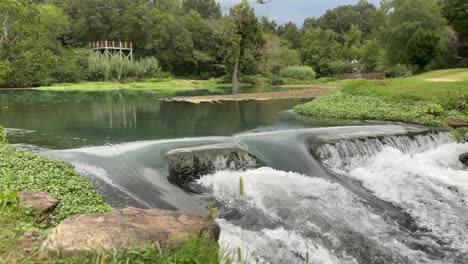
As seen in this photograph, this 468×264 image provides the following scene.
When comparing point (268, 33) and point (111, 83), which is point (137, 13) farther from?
point (268, 33)

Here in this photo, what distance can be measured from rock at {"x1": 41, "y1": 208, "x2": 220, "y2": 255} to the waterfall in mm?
6259

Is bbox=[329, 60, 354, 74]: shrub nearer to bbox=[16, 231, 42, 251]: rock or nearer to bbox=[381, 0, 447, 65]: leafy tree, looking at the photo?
bbox=[381, 0, 447, 65]: leafy tree

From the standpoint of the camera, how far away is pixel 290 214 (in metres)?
6.70

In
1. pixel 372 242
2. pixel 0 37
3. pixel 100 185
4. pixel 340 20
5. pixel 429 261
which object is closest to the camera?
pixel 429 261

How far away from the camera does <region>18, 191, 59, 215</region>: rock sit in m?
5.20

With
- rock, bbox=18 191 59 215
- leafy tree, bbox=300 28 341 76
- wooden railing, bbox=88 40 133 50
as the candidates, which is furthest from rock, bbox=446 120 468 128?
leafy tree, bbox=300 28 341 76

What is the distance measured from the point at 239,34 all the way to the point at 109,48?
552 inches

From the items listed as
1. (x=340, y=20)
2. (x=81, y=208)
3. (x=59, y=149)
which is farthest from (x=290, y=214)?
(x=340, y=20)

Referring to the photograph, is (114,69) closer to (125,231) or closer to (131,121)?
(131,121)

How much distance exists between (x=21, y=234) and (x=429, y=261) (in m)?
5.07

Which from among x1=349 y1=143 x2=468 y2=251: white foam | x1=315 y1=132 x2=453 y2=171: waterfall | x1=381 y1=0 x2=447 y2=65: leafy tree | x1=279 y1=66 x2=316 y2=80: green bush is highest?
x1=381 y1=0 x2=447 y2=65: leafy tree

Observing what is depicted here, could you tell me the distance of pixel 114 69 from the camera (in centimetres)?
4062

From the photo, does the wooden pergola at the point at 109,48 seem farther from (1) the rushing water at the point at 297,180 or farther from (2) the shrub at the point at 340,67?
(1) the rushing water at the point at 297,180

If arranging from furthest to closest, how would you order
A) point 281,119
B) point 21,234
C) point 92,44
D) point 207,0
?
point 207,0, point 92,44, point 281,119, point 21,234
